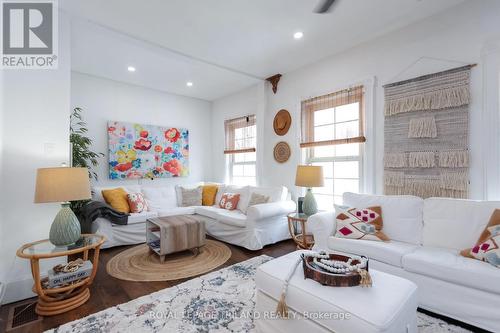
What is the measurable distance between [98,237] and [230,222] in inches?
69.8

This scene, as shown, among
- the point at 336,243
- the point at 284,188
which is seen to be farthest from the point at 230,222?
the point at 336,243

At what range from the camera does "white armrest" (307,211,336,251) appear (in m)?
2.61

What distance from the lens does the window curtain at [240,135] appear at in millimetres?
4821

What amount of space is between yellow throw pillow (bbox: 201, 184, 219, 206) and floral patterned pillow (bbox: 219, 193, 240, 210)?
Answer: 43 centimetres

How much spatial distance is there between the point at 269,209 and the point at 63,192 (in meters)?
2.37

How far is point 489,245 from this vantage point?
1788 mm

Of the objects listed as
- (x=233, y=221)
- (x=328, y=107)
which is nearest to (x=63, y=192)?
(x=233, y=221)

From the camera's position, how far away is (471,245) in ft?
6.66

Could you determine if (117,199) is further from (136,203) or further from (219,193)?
(219,193)

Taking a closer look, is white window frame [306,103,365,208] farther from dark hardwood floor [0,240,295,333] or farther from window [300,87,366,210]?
dark hardwood floor [0,240,295,333]

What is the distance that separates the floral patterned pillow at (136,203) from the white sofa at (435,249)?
9.13ft

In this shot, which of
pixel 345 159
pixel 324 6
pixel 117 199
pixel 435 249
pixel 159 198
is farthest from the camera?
pixel 159 198

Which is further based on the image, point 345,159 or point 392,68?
point 345,159

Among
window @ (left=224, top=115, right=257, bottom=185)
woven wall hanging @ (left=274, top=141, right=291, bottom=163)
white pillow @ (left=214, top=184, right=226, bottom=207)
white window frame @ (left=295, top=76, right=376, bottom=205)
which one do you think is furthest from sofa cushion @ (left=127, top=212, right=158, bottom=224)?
white window frame @ (left=295, top=76, right=376, bottom=205)
